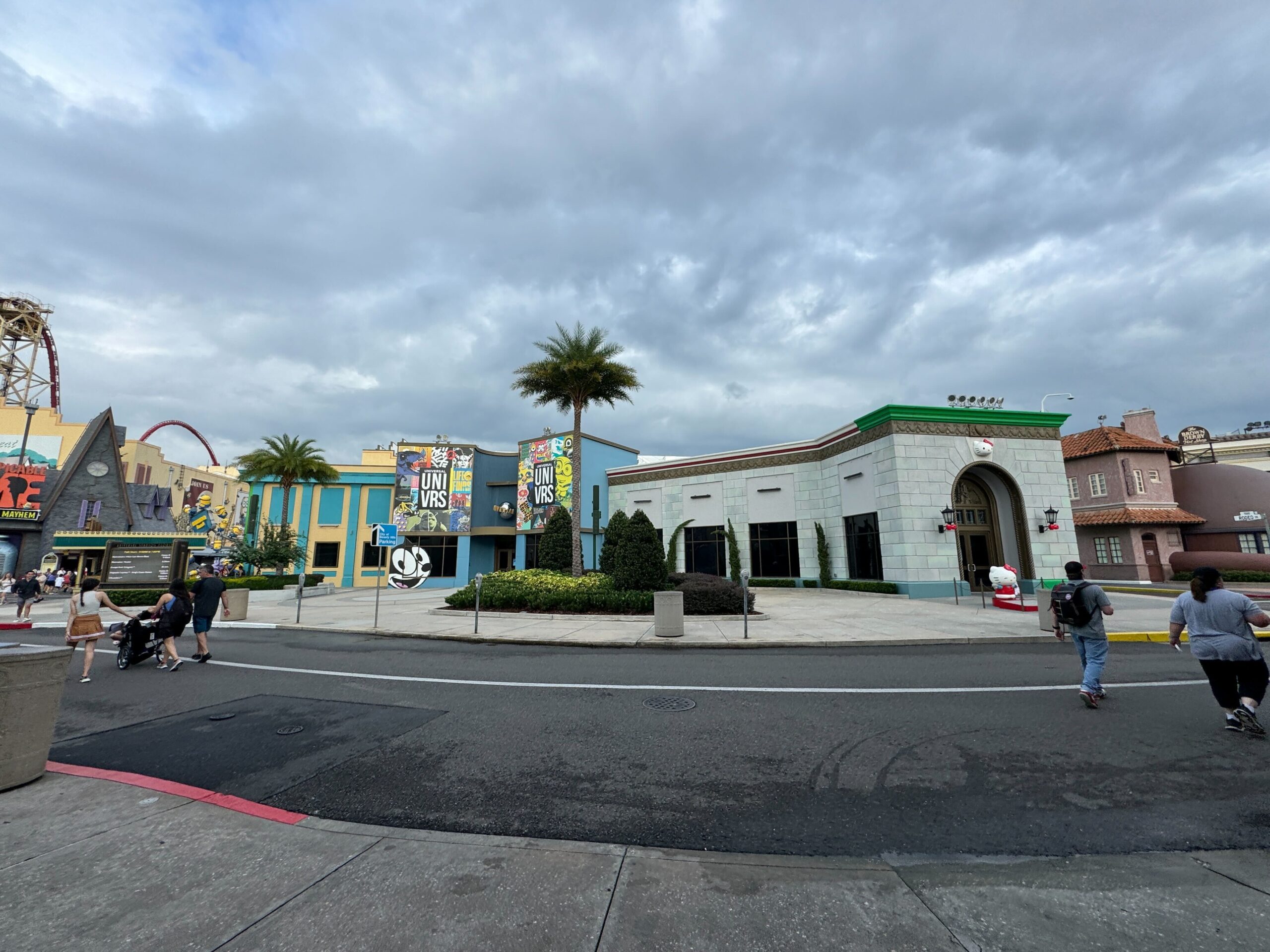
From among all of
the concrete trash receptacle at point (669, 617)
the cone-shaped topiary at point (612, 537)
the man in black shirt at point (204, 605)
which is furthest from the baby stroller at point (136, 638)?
the cone-shaped topiary at point (612, 537)

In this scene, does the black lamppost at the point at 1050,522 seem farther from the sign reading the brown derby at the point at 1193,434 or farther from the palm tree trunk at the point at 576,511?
the sign reading the brown derby at the point at 1193,434

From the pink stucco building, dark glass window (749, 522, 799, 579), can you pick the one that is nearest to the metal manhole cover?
dark glass window (749, 522, 799, 579)

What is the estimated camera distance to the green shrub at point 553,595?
671 inches

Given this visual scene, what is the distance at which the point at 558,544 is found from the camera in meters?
31.1

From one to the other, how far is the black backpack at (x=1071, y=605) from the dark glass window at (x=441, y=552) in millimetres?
35531

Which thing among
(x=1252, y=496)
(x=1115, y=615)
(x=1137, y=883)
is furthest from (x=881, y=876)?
(x=1252, y=496)

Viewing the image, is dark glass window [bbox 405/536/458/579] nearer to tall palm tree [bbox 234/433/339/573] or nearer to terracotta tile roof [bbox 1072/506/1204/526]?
tall palm tree [bbox 234/433/339/573]

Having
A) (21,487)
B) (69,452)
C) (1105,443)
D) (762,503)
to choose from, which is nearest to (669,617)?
(762,503)

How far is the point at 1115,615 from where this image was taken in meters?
15.1

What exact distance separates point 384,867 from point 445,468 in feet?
122

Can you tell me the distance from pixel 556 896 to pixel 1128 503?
4312 centimetres

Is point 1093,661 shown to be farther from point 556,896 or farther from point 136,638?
point 136,638

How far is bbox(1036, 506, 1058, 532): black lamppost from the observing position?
23078mm

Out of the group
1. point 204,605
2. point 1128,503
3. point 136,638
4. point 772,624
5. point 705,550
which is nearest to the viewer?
point 136,638
